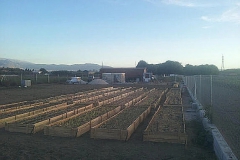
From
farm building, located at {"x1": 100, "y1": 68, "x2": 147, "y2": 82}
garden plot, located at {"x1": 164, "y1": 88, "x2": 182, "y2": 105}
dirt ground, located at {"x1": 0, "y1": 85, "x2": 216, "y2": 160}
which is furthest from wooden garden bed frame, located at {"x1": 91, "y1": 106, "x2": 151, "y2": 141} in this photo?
farm building, located at {"x1": 100, "y1": 68, "x2": 147, "y2": 82}

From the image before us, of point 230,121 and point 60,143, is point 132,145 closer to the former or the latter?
point 60,143

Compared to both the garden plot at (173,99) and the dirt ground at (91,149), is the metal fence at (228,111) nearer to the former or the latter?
the dirt ground at (91,149)

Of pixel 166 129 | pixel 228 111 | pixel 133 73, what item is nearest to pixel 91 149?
pixel 166 129

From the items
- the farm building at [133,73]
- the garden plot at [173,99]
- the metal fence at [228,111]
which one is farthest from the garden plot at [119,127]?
the farm building at [133,73]

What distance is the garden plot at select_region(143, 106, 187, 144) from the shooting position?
24.5 ft

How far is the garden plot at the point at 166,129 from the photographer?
24.5 feet

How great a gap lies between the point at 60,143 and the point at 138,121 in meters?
3.38

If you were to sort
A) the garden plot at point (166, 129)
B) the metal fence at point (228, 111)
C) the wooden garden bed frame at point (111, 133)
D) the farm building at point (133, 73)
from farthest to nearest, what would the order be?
the farm building at point (133, 73) → the wooden garden bed frame at point (111, 133) → the garden plot at point (166, 129) → the metal fence at point (228, 111)

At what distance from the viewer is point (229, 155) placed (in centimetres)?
530

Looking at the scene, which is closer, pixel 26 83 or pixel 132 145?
pixel 132 145

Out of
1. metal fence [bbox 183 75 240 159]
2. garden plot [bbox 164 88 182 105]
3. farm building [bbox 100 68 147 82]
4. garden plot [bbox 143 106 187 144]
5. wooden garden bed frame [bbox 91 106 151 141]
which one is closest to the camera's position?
metal fence [bbox 183 75 240 159]

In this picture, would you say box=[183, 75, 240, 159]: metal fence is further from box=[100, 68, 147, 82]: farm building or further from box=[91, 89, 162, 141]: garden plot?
box=[100, 68, 147, 82]: farm building

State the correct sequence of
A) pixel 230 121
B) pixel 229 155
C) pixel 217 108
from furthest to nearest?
pixel 217 108 → pixel 230 121 → pixel 229 155

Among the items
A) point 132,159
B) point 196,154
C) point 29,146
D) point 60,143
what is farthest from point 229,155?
point 29,146
